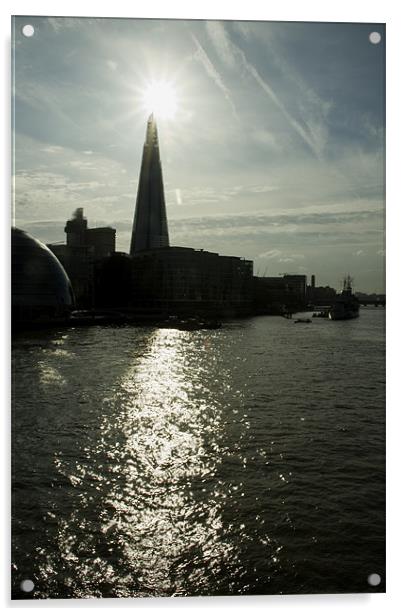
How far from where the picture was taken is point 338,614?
13.8ft

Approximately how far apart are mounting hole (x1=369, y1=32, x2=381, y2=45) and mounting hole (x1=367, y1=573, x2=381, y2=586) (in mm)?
4710

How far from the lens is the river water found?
13.2 ft

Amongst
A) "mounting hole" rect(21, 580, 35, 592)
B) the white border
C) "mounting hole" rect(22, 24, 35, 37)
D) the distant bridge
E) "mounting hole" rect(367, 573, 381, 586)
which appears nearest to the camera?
"mounting hole" rect(21, 580, 35, 592)

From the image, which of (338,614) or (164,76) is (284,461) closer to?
(338,614)

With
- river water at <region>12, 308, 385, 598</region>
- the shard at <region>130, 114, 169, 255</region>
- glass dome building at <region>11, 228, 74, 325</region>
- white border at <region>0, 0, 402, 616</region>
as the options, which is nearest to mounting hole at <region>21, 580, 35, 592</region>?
river water at <region>12, 308, 385, 598</region>

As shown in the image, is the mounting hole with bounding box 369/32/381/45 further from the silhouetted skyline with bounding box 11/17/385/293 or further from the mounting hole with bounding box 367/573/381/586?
the mounting hole with bounding box 367/573/381/586

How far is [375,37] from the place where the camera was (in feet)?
16.0

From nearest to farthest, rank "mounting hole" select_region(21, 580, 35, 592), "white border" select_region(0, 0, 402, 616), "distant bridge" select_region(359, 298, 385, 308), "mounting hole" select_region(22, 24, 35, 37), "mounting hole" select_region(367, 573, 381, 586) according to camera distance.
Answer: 1. "mounting hole" select_region(21, 580, 35, 592)
2. "mounting hole" select_region(367, 573, 381, 586)
3. "white border" select_region(0, 0, 402, 616)
4. "mounting hole" select_region(22, 24, 35, 37)
5. "distant bridge" select_region(359, 298, 385, 308)

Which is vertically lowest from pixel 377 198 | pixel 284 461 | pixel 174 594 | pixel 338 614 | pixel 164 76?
pixel 338 614

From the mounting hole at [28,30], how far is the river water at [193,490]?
2.75 m

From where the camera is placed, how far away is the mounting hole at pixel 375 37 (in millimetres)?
4867

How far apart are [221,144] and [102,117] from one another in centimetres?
119
